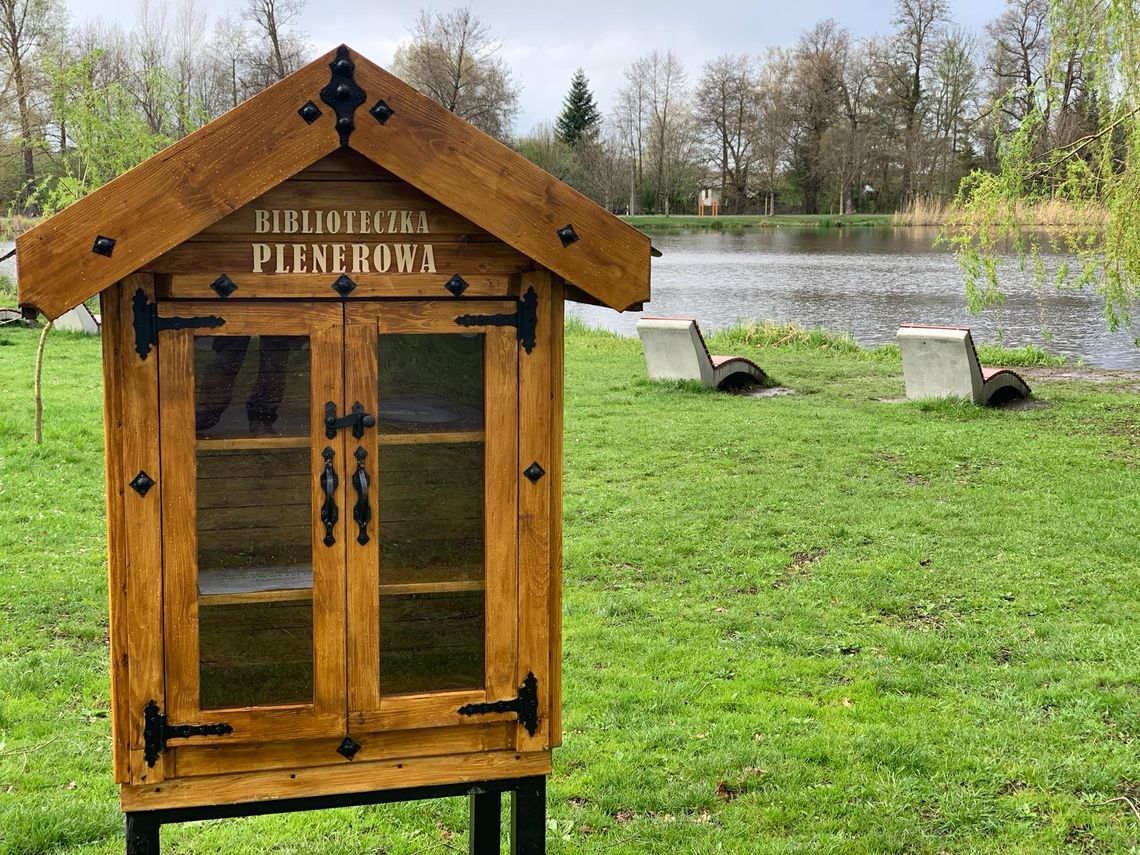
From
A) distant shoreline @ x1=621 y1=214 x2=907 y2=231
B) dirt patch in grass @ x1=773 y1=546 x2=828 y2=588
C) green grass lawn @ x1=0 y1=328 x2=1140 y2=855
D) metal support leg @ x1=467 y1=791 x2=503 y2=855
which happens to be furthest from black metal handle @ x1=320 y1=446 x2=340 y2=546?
distant shoreline @ x1=621 y1=214 x2=907 y2=231

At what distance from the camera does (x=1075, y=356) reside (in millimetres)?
19891

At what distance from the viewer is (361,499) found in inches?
127

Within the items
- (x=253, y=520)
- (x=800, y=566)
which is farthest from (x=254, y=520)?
(x=800, y=566)

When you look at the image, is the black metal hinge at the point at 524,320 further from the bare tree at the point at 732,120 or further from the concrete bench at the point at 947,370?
the bare tree at the point at 732,120

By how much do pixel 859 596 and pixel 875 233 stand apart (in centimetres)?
6501

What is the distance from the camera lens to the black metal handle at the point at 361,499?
322 cm

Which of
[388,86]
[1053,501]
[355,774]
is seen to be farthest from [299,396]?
[1053,501]

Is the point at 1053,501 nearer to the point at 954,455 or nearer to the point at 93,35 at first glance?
the point at 954,455

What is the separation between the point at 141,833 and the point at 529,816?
1.09 m

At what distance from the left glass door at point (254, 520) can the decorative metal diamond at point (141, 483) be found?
0.04 meters

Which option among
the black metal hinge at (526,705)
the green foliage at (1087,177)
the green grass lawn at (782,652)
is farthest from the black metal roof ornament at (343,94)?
the green foliage at (1087,177)

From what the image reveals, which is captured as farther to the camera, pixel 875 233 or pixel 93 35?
pixel 875 233

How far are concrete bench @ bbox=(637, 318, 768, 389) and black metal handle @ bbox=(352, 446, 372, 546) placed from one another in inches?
442

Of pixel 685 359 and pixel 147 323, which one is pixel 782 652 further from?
pixel 685 359
